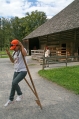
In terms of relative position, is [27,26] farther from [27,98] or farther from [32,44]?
[27,98]

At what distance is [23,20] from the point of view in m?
69.2

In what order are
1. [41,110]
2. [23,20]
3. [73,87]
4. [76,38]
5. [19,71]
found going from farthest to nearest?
1. [23,20]
2. [76,38]
3. [73,87]
4. [19,71]
5. [41,110]

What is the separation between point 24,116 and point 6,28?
7334 cm

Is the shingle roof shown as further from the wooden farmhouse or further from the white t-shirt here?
the white t-shirt

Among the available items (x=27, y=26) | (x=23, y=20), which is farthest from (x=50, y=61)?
(x=23, y=20)

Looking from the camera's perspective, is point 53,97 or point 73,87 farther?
point 73,87

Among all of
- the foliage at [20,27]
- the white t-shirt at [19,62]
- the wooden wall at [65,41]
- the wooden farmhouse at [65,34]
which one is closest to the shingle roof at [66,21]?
the wooden farmhouse at [65,34]

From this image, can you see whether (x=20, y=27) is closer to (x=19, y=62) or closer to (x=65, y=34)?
(x=65, y=34)

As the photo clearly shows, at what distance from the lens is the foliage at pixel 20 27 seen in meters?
65.6

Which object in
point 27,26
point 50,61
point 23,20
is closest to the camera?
point 50,61

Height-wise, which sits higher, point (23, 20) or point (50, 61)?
point (23, 20)

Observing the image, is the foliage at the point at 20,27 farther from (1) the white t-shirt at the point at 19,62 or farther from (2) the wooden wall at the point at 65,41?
(1) the white t-shirt at the point at 19,62

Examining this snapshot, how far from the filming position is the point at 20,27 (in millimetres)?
70438

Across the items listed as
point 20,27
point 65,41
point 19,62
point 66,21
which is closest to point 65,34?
point 65,41
